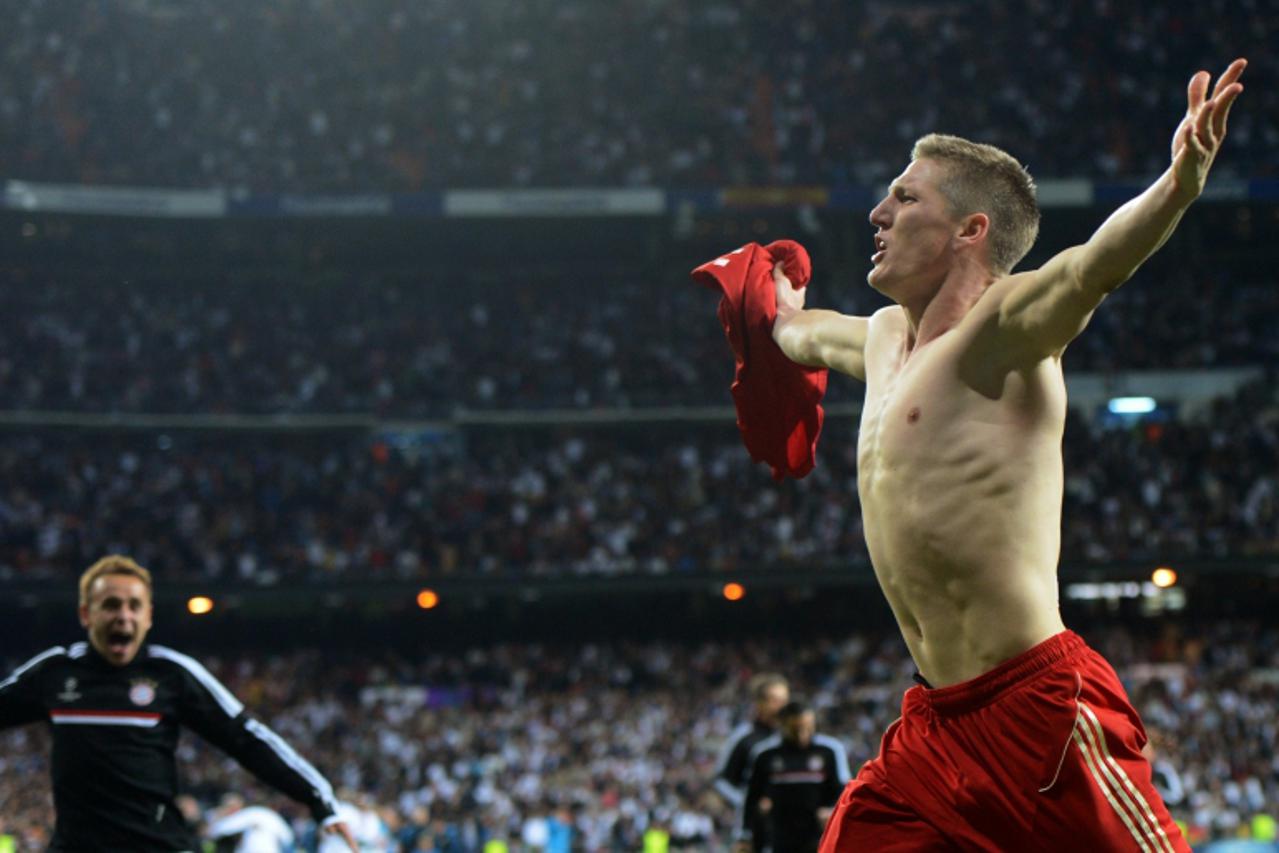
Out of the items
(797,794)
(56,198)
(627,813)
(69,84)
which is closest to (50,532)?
(56,198)

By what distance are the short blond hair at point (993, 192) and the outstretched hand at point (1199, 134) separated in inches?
24.1

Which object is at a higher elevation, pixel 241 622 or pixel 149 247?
pixel 149 247

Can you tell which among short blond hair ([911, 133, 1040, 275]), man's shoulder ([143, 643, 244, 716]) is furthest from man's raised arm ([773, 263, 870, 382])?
man's shoulder ([143, 643, 244, 716])

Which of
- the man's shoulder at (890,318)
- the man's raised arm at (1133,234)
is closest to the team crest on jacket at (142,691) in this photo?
the man's shoulder at (890,318)

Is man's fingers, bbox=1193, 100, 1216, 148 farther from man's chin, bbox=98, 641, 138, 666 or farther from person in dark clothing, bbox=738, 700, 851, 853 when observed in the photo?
person in dark clothing, bbox=738, 700, 851, 853

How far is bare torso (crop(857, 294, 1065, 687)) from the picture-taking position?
142 inches

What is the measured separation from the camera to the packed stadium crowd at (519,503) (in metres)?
29.3

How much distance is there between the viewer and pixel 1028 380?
11.9 ft

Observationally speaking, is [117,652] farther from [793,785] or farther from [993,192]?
[793,785]

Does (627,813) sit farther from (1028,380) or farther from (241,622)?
(1028,380)

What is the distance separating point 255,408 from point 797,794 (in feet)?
77.7

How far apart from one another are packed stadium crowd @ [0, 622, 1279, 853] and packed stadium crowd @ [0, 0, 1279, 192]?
10.5 metres

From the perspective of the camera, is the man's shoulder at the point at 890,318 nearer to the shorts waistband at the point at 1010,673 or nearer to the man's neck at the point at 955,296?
the man's neck at the point at 955,296

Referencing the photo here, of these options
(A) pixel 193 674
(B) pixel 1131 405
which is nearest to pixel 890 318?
(A) pixel 193 674
